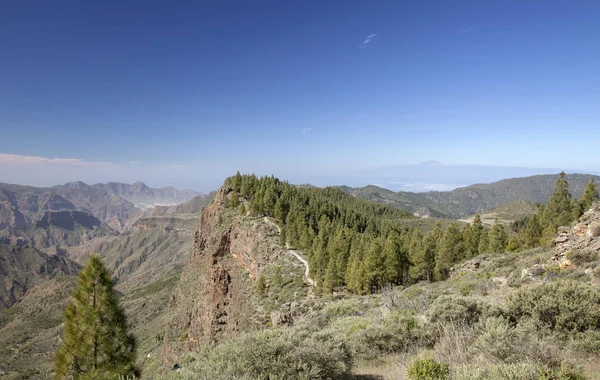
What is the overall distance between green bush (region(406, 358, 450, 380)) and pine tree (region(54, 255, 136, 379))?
465 inches

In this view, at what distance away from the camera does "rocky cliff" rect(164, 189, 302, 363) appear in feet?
154

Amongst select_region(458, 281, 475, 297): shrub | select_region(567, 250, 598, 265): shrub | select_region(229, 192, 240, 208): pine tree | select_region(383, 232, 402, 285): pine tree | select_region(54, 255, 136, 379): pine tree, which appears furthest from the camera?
select_region(229, 192, 240, 208): pine tree

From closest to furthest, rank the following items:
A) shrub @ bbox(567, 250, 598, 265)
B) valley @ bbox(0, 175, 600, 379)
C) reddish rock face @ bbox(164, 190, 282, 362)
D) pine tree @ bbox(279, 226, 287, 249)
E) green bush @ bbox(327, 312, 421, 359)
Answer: valley @ bbox(0, 175, 600, 379) → green bush @ bbox(327, 312, 421, 359) → shrub @ bbox(567, 250, 598, 265) → reddish rock face @ bbox(164, 190, 282, 362) → pine tree @ bbox(279, 226, 287, 249)

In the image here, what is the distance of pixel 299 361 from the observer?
8.32m

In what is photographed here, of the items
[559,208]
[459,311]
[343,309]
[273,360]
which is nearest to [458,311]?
[459,311]

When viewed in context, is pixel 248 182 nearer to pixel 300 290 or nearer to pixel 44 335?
pixel 300 290

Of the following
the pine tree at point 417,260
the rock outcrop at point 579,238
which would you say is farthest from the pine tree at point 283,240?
the rock outcrop at point 579,238

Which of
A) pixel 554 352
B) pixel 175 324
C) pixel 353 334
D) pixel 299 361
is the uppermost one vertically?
pixel 554 352

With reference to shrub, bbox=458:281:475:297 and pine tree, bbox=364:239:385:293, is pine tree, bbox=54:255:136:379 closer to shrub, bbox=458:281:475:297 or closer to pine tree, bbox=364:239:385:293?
shrub, bbox=458:281:475:297

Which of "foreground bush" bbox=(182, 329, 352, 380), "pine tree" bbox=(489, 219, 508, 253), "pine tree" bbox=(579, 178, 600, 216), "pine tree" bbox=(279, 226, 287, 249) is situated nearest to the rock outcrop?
"pine tree" bbox=(489, 219, 508, 253)

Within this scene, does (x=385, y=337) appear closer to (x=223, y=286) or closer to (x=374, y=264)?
(x=374, y=264)

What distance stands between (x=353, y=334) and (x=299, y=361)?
5573 millimetres

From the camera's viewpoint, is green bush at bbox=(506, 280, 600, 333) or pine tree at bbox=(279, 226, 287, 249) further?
pine tree at bbox=(279, 226, 287, 249)

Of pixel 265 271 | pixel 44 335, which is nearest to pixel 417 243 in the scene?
pixel 265 271
